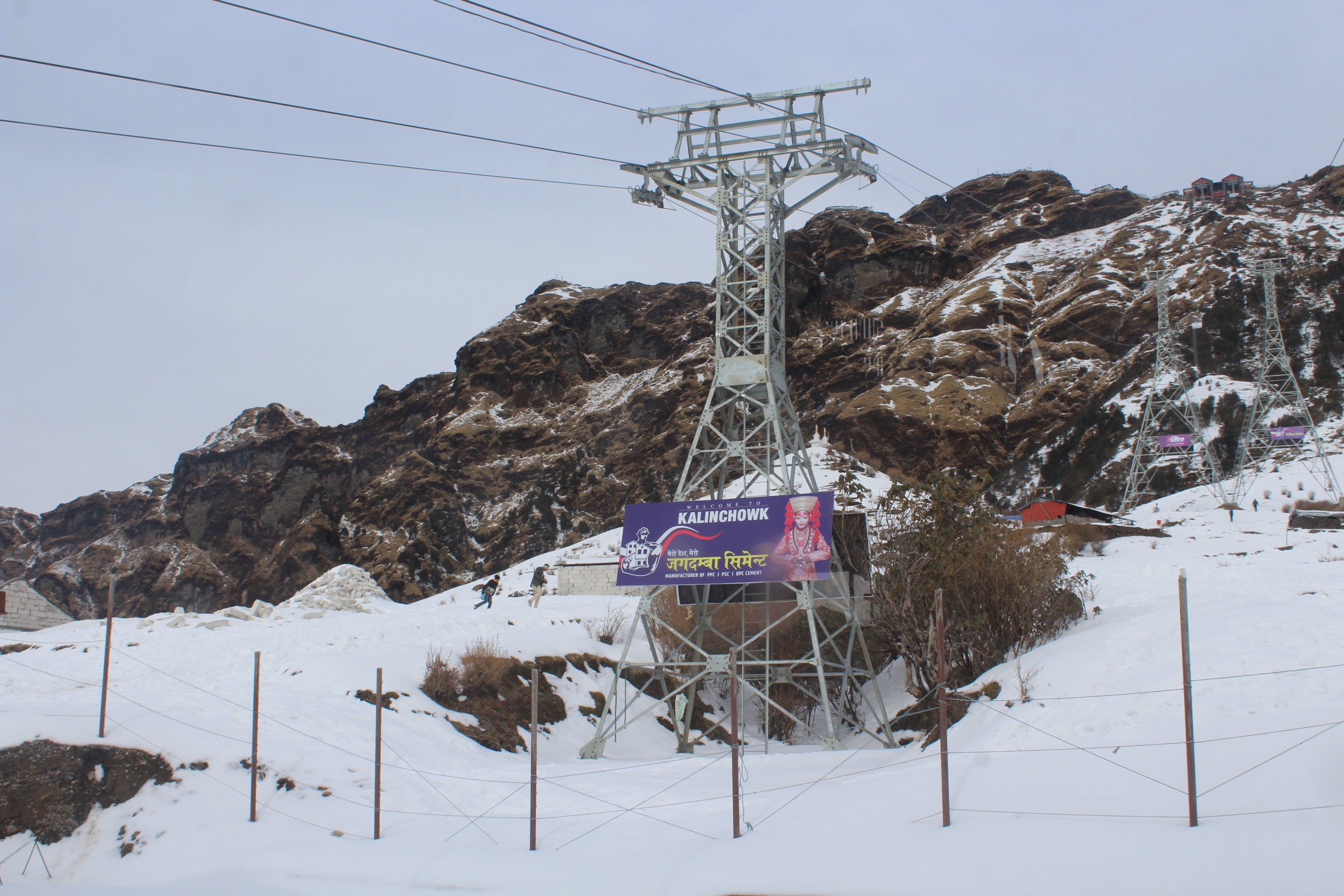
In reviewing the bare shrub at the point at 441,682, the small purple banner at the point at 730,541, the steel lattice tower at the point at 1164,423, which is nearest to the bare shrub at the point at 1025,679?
A: the small purple banner at the point at 730,541

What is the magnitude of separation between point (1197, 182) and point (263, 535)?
142 metres

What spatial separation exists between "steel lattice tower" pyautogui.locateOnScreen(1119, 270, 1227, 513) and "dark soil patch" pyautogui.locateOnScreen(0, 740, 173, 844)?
178 ft

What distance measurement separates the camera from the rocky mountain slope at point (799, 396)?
298 ft

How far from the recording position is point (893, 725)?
26766mm

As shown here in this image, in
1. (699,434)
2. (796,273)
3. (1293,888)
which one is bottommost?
(1293,888)

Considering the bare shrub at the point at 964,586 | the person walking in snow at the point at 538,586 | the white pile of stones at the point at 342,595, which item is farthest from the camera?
the person walking in snow at the point at 538,586

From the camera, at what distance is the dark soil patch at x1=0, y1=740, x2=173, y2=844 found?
16.8m

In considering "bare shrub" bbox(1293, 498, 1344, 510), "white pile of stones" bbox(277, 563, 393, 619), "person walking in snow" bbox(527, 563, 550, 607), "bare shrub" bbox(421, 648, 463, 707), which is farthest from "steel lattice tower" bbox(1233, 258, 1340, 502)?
"bare shrub" bbox(421, 648, 463, 707)

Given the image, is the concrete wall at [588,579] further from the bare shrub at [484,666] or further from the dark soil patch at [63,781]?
the dark soil patch at [63,781]

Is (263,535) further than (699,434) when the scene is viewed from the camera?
Yes

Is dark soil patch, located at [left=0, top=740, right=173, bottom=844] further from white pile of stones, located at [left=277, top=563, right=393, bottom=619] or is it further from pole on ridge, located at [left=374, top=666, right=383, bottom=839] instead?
white pile of stones, located at [left=277, top=563, right=393, bottom=619]

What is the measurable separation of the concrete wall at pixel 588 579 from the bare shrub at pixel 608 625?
602 cm

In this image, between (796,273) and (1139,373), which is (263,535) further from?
(1139,373)

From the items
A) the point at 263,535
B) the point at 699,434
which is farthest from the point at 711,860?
the point at 263,535
